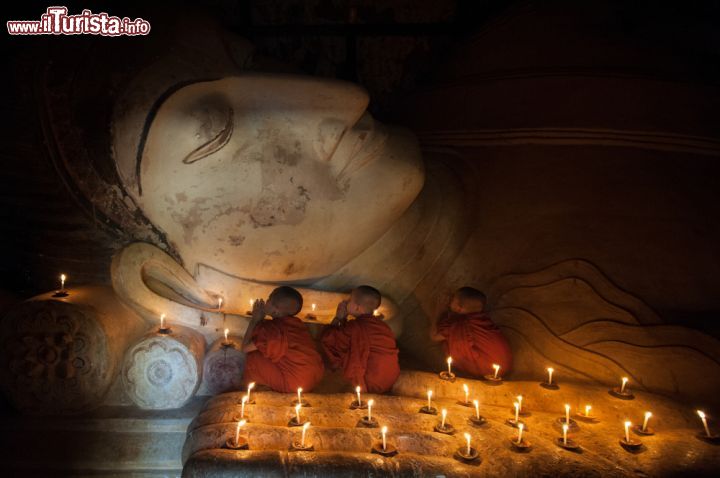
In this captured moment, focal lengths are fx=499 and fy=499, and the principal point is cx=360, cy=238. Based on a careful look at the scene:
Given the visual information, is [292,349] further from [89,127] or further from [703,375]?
[703,375]

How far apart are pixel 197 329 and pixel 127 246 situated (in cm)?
74

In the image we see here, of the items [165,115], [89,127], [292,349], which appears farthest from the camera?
[292,349]

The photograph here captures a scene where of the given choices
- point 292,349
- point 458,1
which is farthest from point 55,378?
point 458,1

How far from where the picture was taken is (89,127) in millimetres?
3055

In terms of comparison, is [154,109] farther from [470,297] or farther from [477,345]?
[477,345]

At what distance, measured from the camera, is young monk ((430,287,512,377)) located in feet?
11.1

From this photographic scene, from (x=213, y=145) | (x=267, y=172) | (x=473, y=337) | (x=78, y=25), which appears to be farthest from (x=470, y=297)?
(x=78, y=25)

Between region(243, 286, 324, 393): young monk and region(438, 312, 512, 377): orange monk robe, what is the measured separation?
99 centimetres

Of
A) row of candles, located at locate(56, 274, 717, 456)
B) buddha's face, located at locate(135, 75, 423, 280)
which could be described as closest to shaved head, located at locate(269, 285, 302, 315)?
buddha's face, located at locate(135, 75, 423, 280)

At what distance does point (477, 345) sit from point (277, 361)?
1344 mm

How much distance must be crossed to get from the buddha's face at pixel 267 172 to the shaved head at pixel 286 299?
0.61 feet

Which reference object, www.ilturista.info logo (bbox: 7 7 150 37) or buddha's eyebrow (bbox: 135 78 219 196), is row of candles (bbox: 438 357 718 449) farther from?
www.ilturista.info logo (bbox: 7 7 150 37)

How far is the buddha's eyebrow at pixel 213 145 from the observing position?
9.58ft

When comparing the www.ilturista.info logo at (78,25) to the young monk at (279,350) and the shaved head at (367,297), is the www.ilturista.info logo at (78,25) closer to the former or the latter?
the young monk at (279,350)
